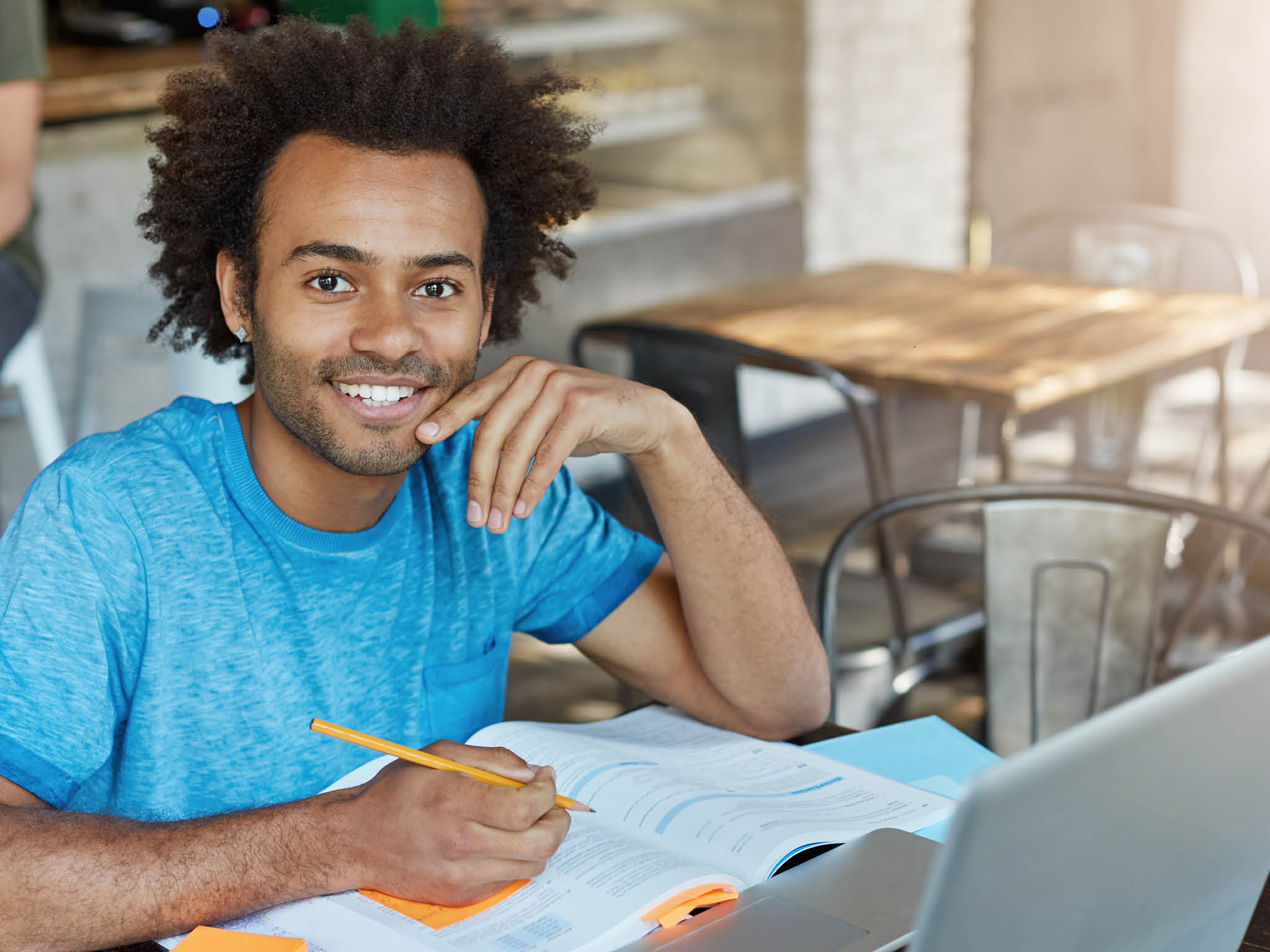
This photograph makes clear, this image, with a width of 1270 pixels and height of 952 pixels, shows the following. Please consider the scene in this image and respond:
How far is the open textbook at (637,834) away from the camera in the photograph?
0.90 m

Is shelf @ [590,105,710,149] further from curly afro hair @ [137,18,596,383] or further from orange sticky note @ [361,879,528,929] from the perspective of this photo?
orange sticky note @ [361,879,528,929]

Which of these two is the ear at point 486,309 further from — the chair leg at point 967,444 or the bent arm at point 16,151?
the chair leg at point 967,444

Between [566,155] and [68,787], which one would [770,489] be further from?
[68,787]

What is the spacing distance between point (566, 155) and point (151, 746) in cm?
73

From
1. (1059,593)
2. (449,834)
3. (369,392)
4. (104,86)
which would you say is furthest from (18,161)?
(449,834)

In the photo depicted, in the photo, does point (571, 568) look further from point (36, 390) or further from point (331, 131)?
point (36, 390)

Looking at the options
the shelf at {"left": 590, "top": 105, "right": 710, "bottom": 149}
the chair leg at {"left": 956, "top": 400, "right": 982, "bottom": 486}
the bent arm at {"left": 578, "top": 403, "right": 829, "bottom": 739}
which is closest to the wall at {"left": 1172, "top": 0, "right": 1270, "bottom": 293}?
the shelf at {"left": 590, "top": 105, "right": 710, "bottom": 149}

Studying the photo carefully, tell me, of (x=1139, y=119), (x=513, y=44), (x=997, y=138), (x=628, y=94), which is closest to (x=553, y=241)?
(x=513, y=44)

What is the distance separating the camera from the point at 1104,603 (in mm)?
1693

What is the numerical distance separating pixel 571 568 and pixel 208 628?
380mm

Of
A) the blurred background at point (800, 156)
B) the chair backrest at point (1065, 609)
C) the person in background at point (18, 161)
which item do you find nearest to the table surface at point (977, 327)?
the blurred background at point (800, 156)

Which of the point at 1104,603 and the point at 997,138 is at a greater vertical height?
the point at 997,138

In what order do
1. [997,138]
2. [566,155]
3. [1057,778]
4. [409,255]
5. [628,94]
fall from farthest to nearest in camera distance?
[997,138]
[628,94]
[566,155]
[409,255]
[1057,778]

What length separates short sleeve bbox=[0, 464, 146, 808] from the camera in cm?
106
